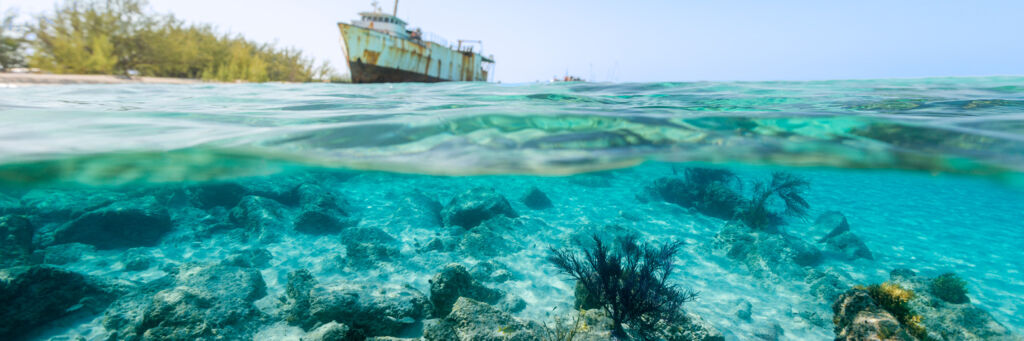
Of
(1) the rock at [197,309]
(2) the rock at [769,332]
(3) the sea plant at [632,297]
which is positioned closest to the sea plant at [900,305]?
(2) the rock at [769,332]

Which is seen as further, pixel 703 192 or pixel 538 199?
pixel 538 199

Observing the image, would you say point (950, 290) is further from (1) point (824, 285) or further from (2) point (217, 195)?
(2) point (217, 195)

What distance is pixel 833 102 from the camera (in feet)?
22.4

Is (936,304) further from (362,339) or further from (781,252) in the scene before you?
(362,339)

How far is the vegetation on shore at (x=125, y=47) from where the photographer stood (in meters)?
17.8

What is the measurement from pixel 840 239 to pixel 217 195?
20.7 meters

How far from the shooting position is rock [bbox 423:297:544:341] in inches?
187

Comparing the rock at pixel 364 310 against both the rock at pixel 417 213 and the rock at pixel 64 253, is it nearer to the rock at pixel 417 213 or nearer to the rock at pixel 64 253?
the rock at pixel 417 213

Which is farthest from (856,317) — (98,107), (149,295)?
(98,107)

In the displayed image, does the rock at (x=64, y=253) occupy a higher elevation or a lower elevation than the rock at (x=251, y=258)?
lower

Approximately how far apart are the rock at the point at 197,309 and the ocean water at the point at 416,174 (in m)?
0.03

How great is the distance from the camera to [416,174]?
817cm

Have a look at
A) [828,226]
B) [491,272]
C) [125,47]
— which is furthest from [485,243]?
[125,47]

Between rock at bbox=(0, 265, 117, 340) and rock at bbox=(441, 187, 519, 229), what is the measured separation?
7.54 m
